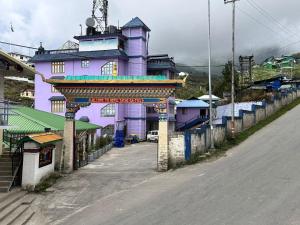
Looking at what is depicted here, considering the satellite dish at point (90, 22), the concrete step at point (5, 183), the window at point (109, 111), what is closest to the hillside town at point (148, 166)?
the concrete step at point (5, 183)

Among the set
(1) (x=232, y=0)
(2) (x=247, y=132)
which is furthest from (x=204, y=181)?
(1) (x=232, y=0)

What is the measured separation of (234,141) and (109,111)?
21445 millimetres


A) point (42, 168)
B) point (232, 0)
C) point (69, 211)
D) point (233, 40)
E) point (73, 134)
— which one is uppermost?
point (232, 0)

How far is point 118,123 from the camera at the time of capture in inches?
1735

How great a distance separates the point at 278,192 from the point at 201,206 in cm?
312

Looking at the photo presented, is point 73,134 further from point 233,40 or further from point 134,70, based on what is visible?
point 134,70

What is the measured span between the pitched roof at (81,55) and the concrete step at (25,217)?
31372mm

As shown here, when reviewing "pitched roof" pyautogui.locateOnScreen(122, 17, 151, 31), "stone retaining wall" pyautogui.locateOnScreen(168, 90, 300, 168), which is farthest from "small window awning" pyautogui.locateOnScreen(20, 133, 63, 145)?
"pitched roof" pyautogui.locateOnScreen(122, 17, 151, 31)

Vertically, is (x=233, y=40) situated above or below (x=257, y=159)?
above

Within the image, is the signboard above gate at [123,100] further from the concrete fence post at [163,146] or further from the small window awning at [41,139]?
the small window awning at [41,139]

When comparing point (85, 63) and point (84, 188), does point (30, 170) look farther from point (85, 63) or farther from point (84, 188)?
point (85, 63)

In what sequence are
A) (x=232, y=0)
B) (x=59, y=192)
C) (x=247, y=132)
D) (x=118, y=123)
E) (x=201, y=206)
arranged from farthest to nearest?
(x=118, y=123)
(x=247, y=132)
(x=232, y=0)
(x=59, y=192)
(x=201, y=206)

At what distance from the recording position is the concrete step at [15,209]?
1216 cm

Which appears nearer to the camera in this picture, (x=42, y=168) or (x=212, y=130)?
(x=42, y=168)
